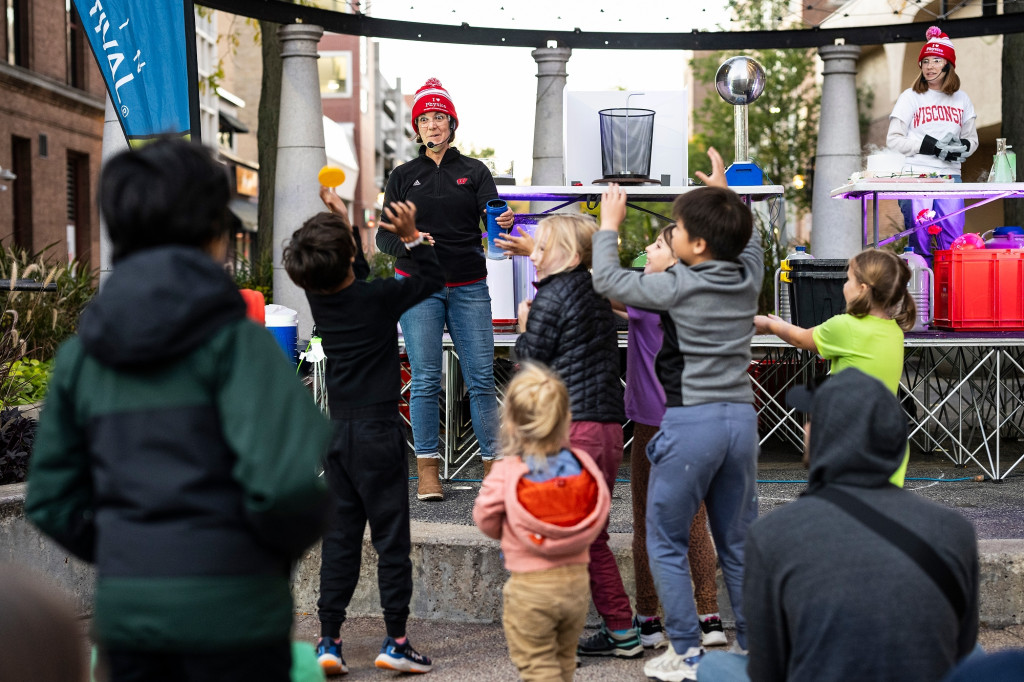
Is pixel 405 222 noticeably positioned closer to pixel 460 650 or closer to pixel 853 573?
Answer: pixel 460 650

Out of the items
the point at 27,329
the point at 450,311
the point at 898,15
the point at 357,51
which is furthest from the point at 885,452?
the point at 357,51

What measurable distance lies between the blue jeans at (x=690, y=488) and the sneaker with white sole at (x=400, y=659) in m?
0.99

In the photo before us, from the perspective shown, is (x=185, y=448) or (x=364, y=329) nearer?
(x=185, y=448)

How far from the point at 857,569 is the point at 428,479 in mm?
3816

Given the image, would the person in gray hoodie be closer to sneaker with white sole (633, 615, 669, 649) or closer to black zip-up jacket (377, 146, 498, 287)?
sneaker with white sole (633, 615, 669, 649)

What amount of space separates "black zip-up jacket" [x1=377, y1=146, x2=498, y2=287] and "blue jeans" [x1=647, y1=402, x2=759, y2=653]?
2102 mm

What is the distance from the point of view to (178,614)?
2.22m

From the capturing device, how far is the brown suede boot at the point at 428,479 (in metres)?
6.00

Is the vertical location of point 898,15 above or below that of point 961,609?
above

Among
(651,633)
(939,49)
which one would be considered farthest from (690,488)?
(939,49)

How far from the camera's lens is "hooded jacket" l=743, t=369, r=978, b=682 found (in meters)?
2.38

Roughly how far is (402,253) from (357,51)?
59.2 metres

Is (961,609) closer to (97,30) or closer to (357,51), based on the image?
(97,30)

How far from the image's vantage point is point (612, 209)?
13.6ft
